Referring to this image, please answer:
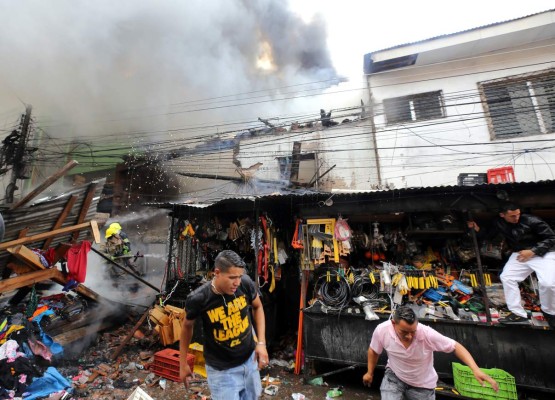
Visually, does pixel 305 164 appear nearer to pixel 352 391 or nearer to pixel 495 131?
pixel 495 131

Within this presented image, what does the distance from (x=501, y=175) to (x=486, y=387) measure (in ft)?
26.2

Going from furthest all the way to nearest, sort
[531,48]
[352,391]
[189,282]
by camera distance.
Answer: [531,48] → [189,282] → [352,391]

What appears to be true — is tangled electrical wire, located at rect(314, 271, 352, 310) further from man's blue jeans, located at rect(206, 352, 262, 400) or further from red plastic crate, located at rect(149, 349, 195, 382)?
man's blue jeans, located at rect(206, 352, 262, 400)

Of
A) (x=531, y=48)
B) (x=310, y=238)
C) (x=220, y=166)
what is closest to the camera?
(x=310, y=238)

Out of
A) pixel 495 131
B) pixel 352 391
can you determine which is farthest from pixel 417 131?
pixel 352 391

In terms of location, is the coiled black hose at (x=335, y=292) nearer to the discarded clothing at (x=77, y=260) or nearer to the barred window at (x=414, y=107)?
the discarded clothing at (x=77, y=260)

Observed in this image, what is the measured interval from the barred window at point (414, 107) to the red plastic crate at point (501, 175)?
9.46 ft

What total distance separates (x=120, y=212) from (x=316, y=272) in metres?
15.4

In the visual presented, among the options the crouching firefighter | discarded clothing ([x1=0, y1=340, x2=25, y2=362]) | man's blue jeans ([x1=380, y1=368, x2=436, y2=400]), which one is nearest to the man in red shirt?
man's blue jeans ([x1=380, y1=368, x2=436, y2=400])

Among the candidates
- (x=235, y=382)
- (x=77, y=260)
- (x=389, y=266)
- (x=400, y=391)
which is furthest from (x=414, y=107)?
(x=77, y=260)

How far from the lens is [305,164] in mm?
13844

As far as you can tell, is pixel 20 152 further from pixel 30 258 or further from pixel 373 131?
pixel 373 131

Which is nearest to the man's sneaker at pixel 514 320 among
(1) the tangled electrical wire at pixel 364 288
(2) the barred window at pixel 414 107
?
(1) the tangled electrical wire at pixel 364 288

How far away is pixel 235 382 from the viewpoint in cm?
273
